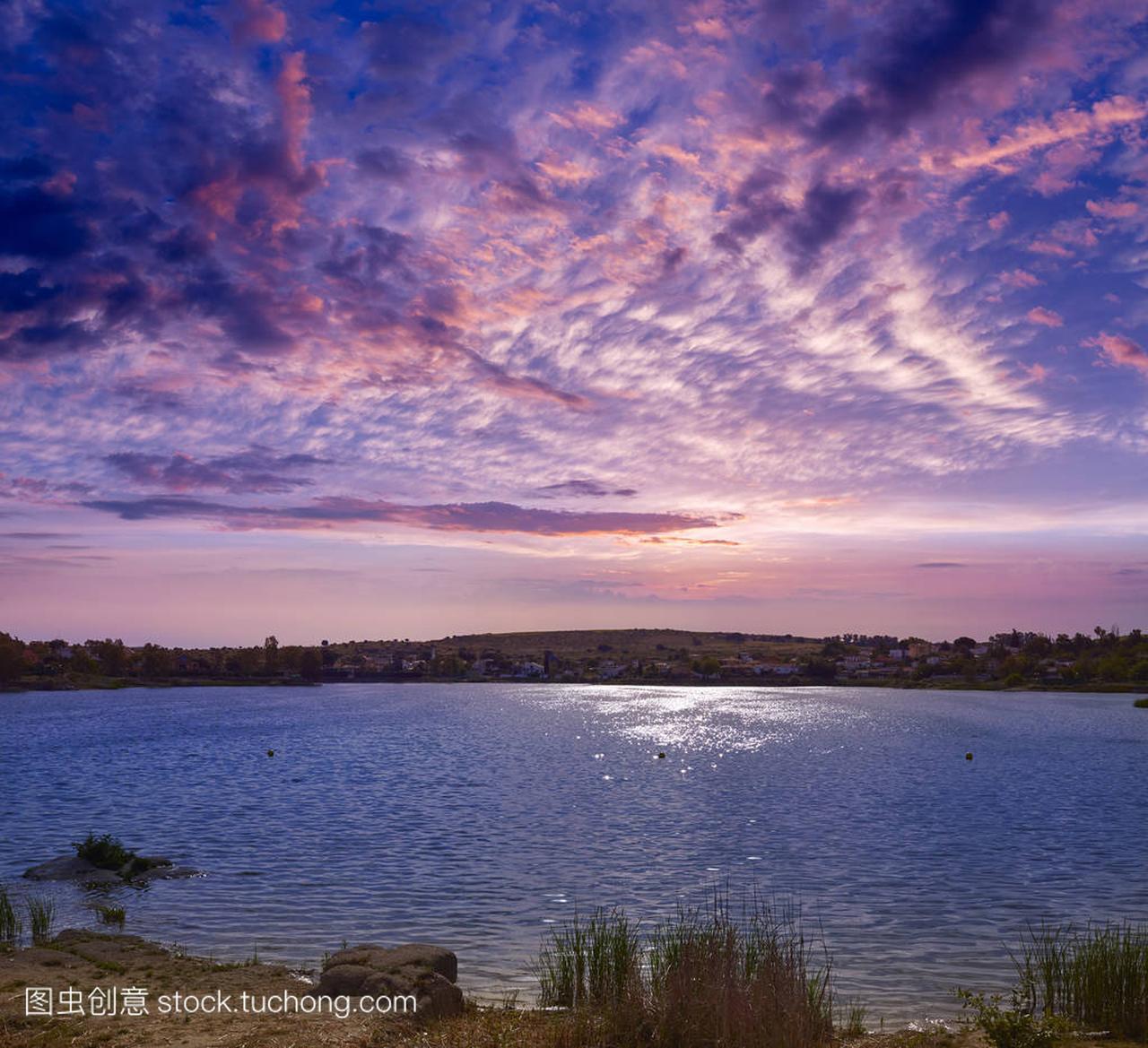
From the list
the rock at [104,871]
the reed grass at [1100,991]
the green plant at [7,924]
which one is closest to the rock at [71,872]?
the rock at [104,871]

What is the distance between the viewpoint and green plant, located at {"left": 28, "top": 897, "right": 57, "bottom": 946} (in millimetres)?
27033

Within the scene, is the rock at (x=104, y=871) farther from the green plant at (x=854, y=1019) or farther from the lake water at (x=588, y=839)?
the green plant at (x=854, y=1019)

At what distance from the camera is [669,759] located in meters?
96.6

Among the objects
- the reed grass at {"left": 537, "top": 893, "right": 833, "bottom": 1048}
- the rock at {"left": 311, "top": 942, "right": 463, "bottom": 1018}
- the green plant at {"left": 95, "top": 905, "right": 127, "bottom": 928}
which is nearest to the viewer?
the reed grass at {"left": 537, "top": 893, "right": 833, "bottom": 1048}

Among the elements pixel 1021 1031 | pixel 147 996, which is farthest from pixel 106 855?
pixel 1021 1031

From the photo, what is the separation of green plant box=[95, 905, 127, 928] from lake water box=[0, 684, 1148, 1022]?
0.53m

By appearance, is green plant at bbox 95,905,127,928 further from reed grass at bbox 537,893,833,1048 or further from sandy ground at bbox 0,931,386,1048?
reed grass at bbox 537,893,833,1048

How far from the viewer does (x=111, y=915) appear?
3042cm

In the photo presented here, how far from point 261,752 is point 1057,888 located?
8657cm

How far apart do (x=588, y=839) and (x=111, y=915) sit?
2440cm

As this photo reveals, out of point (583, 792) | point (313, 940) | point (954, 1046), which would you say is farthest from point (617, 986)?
point (583, 792)

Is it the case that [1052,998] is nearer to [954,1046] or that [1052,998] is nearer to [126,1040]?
[954,1046]

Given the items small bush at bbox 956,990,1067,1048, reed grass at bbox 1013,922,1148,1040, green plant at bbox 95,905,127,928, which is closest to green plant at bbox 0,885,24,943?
green plant at bbox 95,905,127,928

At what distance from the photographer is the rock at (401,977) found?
19703 mm
